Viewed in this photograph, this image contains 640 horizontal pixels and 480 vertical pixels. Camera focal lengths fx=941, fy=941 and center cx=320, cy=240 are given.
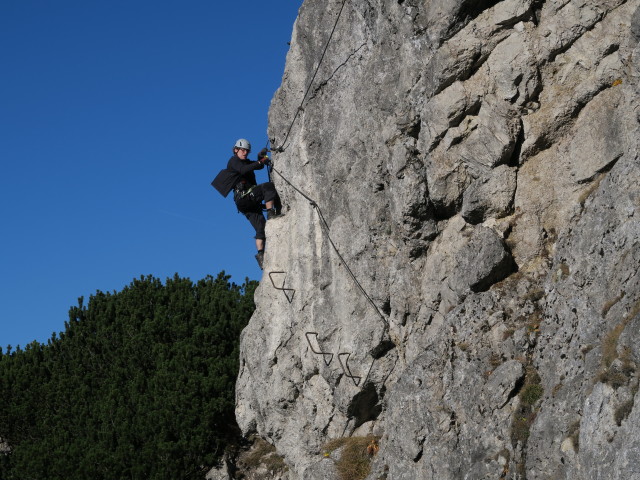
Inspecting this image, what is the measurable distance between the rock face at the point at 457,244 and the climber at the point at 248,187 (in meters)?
0.48

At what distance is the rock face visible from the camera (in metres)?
10.0

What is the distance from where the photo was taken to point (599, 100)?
11641 millimetres

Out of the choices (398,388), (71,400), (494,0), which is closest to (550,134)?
(494,0)

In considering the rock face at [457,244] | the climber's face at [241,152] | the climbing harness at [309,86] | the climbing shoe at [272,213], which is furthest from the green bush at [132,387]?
the climbing harness at [309,86]

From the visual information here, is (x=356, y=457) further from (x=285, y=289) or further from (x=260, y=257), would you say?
(x=260, y=257)

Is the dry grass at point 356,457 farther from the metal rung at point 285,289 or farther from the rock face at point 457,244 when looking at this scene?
the metal rung at point 285,289

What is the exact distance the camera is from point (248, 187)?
57.7 feet

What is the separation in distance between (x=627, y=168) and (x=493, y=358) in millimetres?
2765

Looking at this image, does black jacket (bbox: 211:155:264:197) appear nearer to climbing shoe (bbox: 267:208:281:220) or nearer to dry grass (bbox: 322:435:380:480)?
climbing shoe (bbox: 267:208:281:220)

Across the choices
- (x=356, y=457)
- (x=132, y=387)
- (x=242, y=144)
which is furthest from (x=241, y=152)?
(x=132, y=387)

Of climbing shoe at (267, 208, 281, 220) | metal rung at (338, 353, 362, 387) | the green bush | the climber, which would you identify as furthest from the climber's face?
the green bush

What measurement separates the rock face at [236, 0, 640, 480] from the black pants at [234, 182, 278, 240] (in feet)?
1.17

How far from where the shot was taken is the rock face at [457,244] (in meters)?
10.0

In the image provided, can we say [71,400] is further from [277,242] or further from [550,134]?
[550,134]
